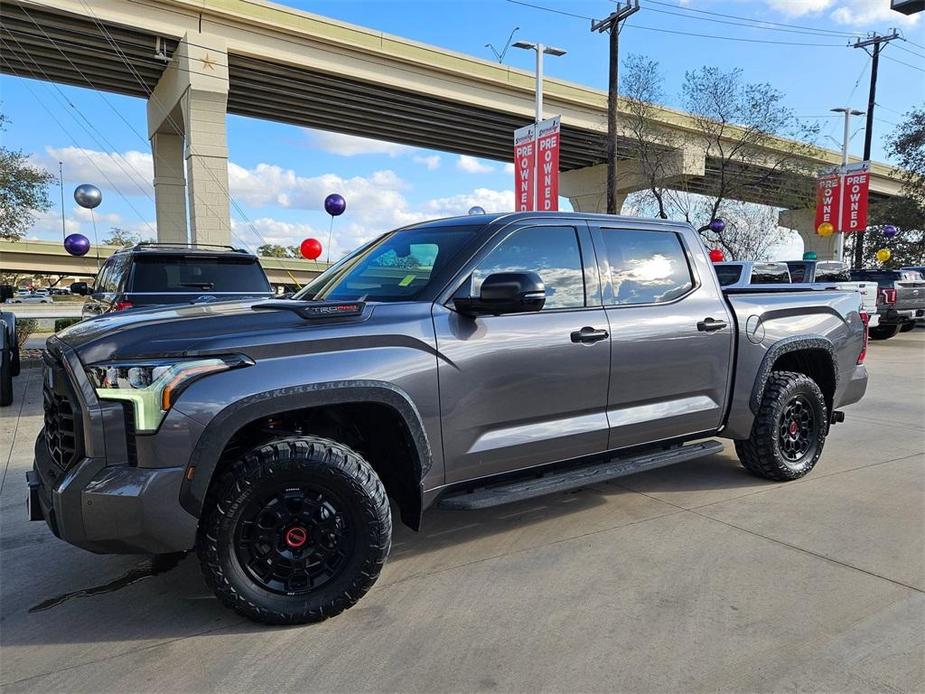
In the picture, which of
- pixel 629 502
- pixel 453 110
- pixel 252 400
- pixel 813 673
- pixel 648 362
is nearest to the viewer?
pixel 813 673

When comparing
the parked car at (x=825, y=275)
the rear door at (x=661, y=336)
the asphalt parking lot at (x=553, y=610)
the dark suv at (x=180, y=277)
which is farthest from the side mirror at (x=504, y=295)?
the parked car at (x=825, y=275)

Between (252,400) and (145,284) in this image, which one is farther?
(145,284)

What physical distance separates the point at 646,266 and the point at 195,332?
277 centimetres

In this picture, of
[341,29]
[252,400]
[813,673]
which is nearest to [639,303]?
[813,673]

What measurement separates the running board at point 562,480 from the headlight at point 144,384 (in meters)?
1.40

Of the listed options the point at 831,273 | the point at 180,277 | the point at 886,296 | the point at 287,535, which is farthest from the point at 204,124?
the point at 287,535

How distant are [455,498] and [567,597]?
720 mm

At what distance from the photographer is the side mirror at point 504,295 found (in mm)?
3070

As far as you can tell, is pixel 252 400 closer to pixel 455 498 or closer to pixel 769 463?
pixel 455 498

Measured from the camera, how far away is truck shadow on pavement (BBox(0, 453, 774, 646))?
2943mm

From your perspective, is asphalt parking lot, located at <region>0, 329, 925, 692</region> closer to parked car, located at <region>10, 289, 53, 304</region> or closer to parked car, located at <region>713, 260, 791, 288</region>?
parked car, located at <region>713, 260, 791, 288</region>

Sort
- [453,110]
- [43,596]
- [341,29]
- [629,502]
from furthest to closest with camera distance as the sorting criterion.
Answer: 1. [453,110]
2. [341,29]
3. [629,502]
4. [43,596]

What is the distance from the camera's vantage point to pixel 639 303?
4.03 metres

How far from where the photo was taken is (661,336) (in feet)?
13.1
